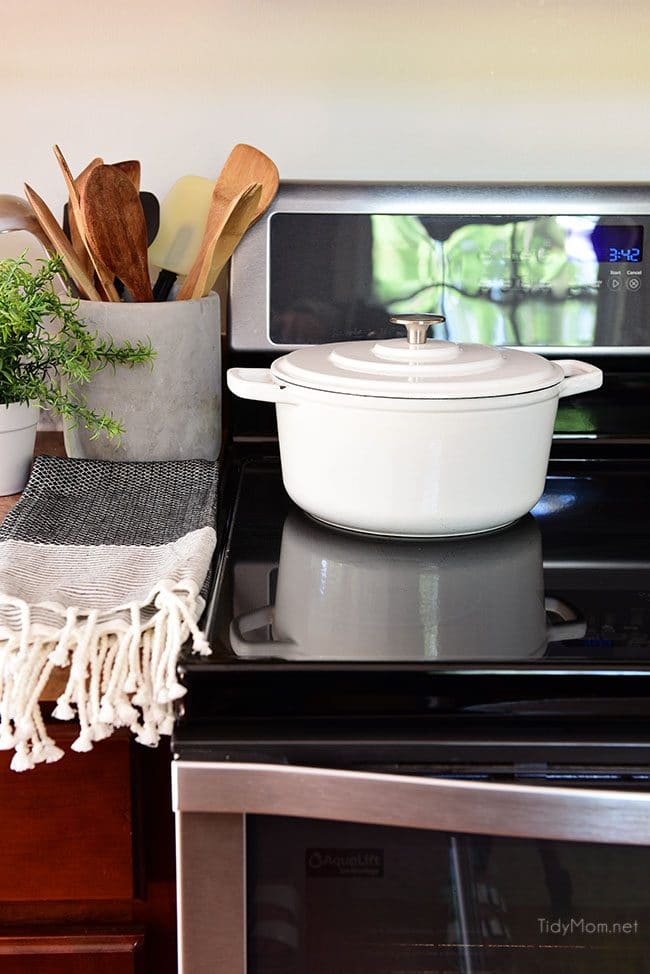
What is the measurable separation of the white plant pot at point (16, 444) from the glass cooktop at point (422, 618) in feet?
0.71

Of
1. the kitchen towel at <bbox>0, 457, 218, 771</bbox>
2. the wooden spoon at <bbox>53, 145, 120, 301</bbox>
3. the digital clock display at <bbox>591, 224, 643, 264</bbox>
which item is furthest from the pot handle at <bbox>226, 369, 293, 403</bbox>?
the digital clock display at <bbox>591, 224, 643, 264</bbox>

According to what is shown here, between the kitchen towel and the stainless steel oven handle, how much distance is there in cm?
6

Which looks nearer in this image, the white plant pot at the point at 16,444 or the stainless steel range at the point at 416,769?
the stainless steel range at the point at 416,769

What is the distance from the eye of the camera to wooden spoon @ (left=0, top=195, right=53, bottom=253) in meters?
1.05

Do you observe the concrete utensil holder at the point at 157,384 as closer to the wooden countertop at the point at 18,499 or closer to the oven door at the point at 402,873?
the wooden countertop at the point at 18,499

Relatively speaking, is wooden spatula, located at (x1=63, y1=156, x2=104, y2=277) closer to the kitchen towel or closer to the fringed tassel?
the kitchen towel

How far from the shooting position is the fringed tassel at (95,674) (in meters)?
0.68

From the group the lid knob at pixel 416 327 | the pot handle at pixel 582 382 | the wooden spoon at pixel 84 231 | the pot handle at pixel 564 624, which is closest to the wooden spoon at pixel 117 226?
the wooden spoon at pixel 84 231

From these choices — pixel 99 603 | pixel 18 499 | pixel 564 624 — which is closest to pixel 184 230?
pixel 18 499

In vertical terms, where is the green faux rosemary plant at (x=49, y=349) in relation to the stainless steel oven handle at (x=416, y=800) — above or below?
above

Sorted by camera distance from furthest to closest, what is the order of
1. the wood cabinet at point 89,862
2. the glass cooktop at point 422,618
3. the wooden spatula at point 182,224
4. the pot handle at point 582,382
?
the wooden spatula at point 182,224
the pot handle at point 582,382
the wood cabinet at point 89,862
the glass cooktop at point 422,618

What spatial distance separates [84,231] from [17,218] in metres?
0.08

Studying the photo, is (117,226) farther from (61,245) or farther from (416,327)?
(416,327)

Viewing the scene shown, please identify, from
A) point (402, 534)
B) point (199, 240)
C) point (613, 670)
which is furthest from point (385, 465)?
point (199, 240)
